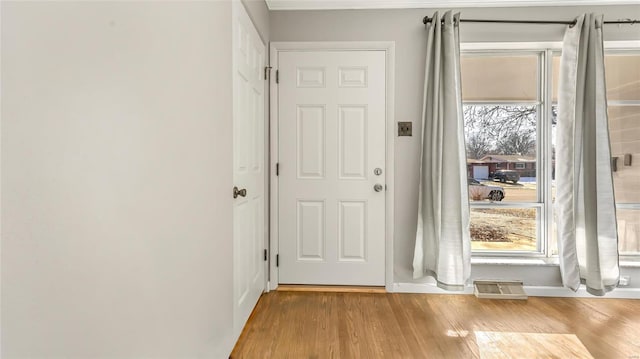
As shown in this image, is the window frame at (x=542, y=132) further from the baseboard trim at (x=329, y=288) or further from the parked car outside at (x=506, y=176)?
the baseboard trim at (x=329, y=288)

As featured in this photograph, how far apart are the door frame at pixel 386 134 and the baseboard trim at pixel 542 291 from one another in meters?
0.14

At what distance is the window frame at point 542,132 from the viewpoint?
2.65m

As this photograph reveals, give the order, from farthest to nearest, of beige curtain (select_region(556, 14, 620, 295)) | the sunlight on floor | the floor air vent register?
1. the floor air vent register
2. beige curtain (select_region(556, 14, 620, 295))
3. the sunlight on floor

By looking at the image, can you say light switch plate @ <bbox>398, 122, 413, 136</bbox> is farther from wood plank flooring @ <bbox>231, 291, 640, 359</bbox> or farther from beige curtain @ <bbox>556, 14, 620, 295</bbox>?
wood plank flooring @ <bbox>231, 291, 640, 359</bbox>

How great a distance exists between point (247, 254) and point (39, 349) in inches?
59.3

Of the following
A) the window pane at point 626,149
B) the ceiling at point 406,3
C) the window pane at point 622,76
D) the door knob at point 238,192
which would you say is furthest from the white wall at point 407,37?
the door knob at point 238,192

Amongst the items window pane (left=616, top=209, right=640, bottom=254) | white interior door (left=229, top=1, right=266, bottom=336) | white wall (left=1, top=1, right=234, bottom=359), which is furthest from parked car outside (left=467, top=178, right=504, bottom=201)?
white wall (left=1, top=1, right=234, bottom=359)

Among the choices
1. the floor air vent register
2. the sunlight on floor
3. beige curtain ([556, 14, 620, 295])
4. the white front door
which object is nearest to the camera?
the sunlight on floor

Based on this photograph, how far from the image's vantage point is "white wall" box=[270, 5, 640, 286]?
2.64m

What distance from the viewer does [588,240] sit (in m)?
2.45

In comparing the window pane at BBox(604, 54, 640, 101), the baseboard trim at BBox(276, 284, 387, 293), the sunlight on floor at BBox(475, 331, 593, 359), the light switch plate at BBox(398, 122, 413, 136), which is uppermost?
the window pane at BBox(604, 54, 640, 101)

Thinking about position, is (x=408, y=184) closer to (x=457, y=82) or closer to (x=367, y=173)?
(x=367, y=173)

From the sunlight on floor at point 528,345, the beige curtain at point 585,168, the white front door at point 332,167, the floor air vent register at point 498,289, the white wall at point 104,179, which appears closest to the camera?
the white wall at point 104,179

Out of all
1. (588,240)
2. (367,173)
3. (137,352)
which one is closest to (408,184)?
(367,173)
